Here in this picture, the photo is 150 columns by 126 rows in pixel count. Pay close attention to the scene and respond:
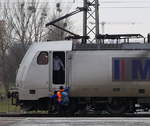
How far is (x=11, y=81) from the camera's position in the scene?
146 ft

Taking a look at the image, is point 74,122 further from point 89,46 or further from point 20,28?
point 20,28

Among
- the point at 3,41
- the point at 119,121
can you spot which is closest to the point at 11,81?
the point at 3,41

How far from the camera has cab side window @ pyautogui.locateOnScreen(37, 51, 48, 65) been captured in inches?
763

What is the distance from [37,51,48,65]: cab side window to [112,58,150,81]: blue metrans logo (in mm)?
2813

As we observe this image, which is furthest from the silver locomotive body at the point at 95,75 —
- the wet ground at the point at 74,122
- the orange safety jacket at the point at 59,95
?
the wet ground at the point at 74,122

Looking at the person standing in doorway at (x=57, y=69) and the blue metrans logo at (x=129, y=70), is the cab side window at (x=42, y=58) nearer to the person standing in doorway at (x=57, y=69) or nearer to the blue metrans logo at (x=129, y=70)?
the person standing in doorway at (x=57, y=69)

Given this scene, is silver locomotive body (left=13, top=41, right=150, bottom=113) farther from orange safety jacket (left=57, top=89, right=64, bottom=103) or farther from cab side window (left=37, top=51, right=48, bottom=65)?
orange safety jacket (left=57, top=89, right=64, bottom=103)

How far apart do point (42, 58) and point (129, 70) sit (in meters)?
3.65

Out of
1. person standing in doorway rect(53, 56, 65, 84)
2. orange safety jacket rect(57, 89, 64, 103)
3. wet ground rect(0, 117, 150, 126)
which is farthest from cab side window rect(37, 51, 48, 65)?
wet ground rect(0, 117, 150, 126)

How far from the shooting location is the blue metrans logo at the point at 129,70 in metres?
19.0

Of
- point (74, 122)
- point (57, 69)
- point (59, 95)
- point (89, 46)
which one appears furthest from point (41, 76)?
Answer: point (74, 122)

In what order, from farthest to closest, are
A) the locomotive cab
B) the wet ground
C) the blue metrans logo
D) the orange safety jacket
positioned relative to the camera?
the locomotive cab → the blue metrans logo → the orange safety jacket → the wet ground

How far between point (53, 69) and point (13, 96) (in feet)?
7.14

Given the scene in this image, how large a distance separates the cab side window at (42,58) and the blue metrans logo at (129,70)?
9.23 ft
